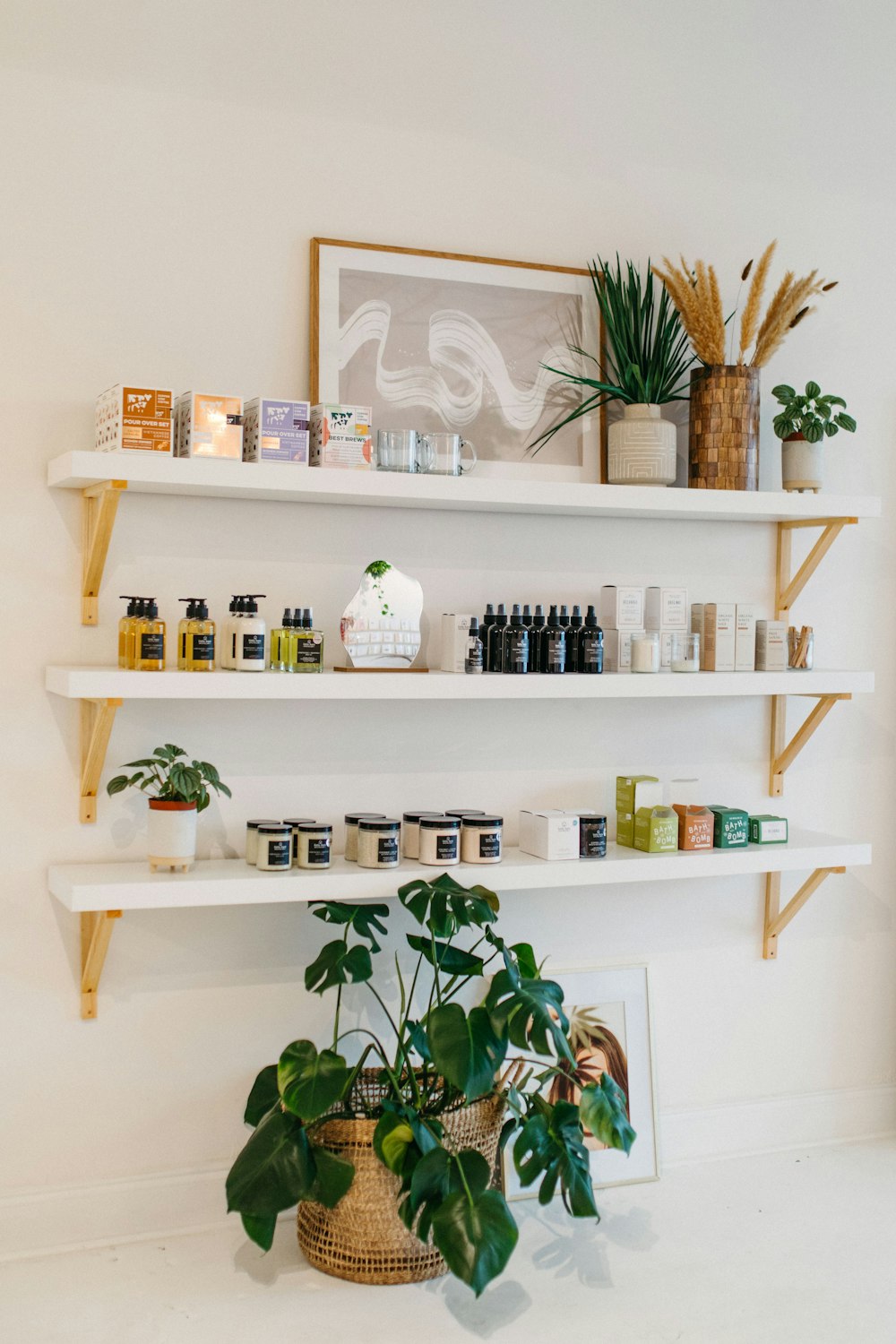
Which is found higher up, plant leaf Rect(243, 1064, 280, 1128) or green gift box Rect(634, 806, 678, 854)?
green gift box Rect(634, 806, 678, 854)

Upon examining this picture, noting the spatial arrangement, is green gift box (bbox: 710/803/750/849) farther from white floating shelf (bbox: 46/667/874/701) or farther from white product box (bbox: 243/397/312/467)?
white product box (bbox: 243/397/312/467)

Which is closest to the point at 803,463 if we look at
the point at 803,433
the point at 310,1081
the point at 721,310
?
the point at 803,433

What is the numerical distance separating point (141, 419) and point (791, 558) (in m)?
1.59

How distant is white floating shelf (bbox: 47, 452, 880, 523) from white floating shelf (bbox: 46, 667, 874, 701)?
0.34 m

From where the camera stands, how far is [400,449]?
2.35 metres

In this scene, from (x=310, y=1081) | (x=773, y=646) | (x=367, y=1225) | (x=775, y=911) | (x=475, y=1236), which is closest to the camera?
(x=475, y=1236)

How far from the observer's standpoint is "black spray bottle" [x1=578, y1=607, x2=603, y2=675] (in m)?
2.49

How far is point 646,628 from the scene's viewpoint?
2648mm

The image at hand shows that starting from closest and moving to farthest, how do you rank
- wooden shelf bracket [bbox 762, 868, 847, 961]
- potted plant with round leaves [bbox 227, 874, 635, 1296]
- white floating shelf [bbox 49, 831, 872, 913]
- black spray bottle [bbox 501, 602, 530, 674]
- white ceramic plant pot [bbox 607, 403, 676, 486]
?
potted plant with round leaves [bbox 227, 874, 635, 1296]
white floating shelf [bbox 49, 831, 872, 913]
black spray bottle [bbox 501, 602, 530, 674]
white ceramic plant pot [bbox 607, 403, 676, 486]
wooden shelf bracket [bbox 762, 868, 847, 961]

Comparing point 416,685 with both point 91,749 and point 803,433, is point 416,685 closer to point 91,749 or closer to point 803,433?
point 91,749

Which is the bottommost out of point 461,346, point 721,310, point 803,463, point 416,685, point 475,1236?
point 475,1236

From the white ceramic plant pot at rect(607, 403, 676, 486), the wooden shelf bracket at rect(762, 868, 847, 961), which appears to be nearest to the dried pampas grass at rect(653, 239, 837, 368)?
the white ceramic plant pot at rect(607, 403, 676, 486)

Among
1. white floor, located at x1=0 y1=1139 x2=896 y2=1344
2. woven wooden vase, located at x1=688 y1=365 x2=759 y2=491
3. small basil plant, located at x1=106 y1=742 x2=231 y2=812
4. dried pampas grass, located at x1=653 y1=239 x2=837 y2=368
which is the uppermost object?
dried pampas grass, located at x1=653 y1=239 x2=837 y2=368

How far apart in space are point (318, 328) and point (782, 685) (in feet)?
4.04
